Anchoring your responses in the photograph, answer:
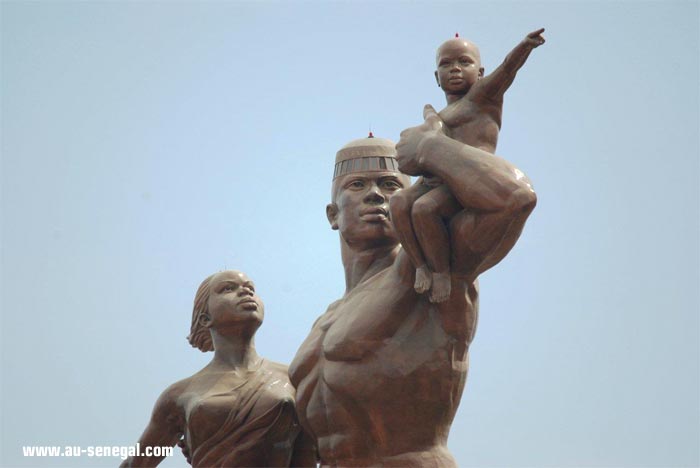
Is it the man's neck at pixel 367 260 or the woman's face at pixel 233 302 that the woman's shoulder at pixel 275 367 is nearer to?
the woman's face at pixel 233 302

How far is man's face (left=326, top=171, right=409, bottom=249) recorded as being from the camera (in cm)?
890

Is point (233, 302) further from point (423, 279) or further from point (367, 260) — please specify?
point (423, 279)

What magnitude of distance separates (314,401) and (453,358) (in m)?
1.06

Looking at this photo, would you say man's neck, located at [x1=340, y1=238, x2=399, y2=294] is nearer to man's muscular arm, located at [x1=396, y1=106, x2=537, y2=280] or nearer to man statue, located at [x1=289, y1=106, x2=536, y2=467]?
man statue, located at [x1=289, y1=106, x2=536, y2=467]

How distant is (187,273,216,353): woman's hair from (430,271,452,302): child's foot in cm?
257

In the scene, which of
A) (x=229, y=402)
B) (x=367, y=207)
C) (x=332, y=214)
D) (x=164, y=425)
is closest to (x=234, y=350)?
(x=229, y=402)

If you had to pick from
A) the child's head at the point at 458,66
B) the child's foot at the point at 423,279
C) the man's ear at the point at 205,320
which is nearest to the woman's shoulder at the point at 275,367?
the man's ear at the point at 205,320

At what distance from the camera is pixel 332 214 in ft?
30.6

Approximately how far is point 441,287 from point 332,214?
1.72 metres

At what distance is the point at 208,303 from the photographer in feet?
32.3

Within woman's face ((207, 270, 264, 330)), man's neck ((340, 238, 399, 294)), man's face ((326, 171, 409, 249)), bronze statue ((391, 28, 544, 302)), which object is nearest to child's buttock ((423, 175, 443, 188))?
bronze statue ((391, 28, 544, 302))

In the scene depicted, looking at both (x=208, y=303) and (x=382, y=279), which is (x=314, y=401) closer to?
(x=382, y=279)

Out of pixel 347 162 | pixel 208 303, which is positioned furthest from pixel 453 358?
pixel 208 303

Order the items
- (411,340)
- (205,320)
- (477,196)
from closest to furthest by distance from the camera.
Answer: (477,196), (411,340), (205,320)
